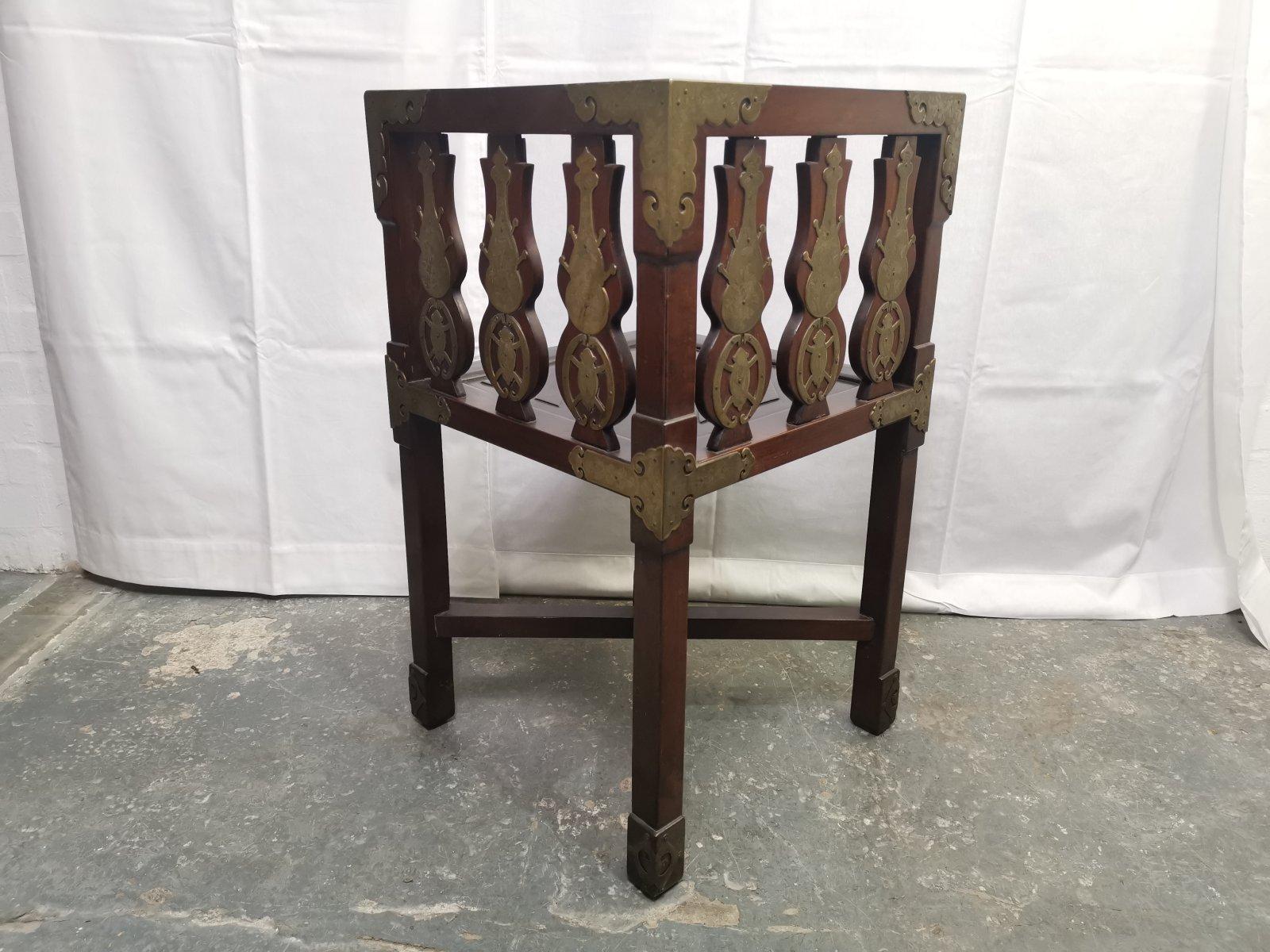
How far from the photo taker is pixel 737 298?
1163 millimetres

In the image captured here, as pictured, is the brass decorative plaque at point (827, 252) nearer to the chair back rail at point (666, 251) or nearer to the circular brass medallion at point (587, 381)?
the chair back rail at point (666, 251)

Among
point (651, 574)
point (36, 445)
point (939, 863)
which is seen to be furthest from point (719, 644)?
point (36, 445)

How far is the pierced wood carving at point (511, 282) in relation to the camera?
1.21m

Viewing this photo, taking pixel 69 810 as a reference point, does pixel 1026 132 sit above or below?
above

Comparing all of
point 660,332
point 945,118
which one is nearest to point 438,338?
point 660,332

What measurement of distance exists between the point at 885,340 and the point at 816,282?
0.20 meters

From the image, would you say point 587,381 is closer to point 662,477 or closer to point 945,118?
point 662,477

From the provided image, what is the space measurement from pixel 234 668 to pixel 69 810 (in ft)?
1.39

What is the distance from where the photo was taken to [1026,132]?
6.06 feet

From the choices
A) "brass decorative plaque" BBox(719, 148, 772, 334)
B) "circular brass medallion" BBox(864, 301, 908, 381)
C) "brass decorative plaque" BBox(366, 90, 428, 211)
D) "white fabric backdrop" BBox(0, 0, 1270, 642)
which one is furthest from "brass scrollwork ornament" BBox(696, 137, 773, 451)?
"white fabric backdrop" BBox(0, 0, 1270, 642)

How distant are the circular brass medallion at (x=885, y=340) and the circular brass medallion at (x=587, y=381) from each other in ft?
1.38

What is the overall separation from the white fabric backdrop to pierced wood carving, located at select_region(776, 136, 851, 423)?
661mm

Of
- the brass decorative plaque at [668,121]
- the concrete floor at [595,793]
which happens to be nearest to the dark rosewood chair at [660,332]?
the brass decorative plaque at [668,121]

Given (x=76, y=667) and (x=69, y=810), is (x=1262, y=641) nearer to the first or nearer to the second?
(x=69, y=810)
